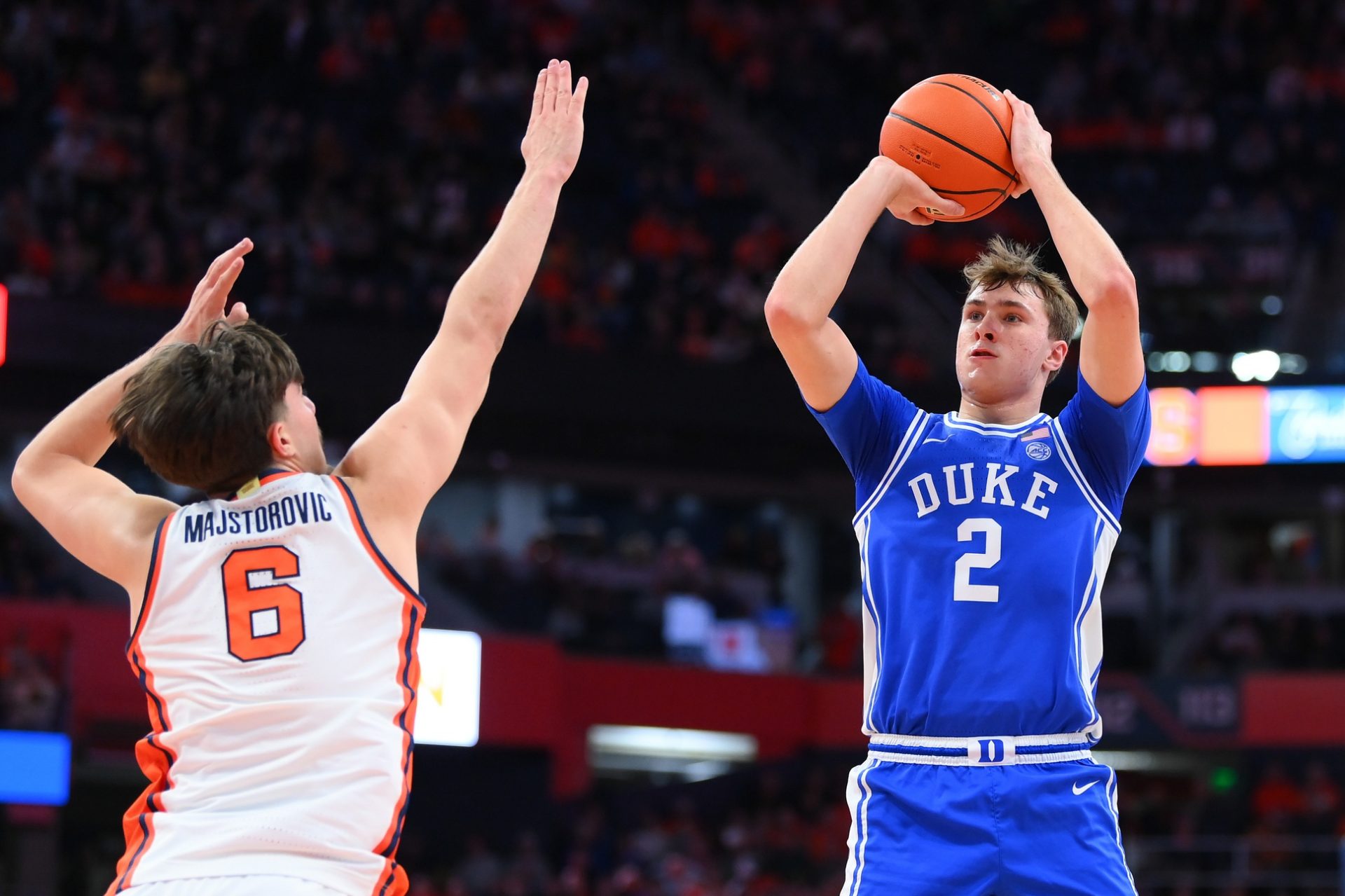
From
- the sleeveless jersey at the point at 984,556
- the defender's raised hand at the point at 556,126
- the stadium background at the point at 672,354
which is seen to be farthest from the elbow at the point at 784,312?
the stadium background at the point at 672,354

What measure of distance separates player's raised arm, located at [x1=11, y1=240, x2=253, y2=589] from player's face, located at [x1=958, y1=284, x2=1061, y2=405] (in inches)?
76.0

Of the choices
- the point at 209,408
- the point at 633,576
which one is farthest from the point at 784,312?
the point at 633,576

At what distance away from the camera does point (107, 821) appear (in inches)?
827

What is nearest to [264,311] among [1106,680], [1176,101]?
[1106,680]

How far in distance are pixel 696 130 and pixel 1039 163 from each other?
21795mm

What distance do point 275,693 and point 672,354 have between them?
18633mm

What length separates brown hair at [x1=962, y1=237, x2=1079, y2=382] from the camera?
15.1 ft

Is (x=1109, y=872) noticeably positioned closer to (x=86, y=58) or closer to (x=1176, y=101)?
(x=86, y=58)

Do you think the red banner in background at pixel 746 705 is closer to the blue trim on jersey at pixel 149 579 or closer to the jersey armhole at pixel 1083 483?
the jersey armhole at pixel 1083 483

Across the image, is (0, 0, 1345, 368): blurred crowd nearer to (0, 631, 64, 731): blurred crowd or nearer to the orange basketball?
(0, 631, 64, 731): blurred crowd

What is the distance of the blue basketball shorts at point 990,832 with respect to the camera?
399 cm

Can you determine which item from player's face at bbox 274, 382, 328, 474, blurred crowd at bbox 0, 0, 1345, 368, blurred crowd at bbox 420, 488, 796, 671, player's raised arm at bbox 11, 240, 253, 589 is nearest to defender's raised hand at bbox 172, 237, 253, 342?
player's raised arm at bbox 11, 240, 253, 589

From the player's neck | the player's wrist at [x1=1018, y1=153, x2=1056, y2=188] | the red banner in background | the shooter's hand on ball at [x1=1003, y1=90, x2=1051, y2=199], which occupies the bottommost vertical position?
the red banner in background

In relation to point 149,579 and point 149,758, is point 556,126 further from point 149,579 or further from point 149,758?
point 149,758
